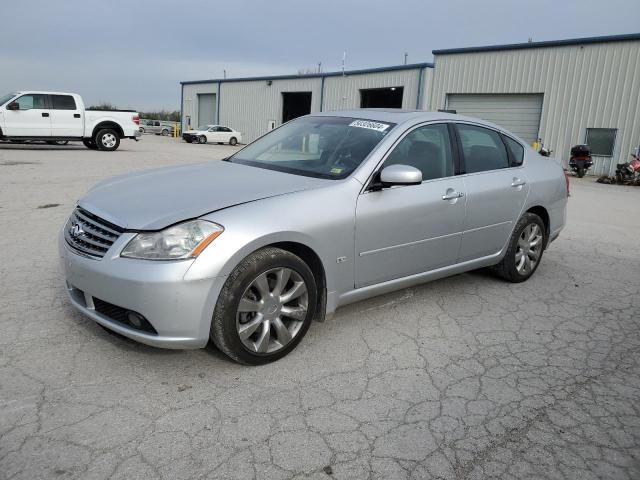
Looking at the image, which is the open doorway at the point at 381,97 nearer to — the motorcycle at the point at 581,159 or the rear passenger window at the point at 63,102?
the motorcycle at the point at 581,159

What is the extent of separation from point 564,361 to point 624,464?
3.63ft

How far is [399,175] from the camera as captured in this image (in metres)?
3.50

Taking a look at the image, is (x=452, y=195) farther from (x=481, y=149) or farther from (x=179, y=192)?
(x=179, y=192)

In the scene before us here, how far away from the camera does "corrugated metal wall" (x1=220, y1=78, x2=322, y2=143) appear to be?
36281 mm

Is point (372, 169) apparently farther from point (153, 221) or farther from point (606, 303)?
point (606, 303)

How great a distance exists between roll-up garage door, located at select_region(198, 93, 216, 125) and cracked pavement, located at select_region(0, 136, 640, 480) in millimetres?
39675

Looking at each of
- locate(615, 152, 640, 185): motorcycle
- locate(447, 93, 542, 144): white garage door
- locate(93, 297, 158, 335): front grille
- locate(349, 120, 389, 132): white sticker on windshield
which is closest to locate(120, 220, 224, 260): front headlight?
locate(93, 297, 158, 335): front grille

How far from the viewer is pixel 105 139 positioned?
63.5 feet

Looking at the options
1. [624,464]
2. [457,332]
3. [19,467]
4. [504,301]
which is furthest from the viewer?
[504,301]

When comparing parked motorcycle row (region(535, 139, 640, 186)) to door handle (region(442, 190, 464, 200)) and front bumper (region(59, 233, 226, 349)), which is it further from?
front bumper (region(59, 233, 226, 349))

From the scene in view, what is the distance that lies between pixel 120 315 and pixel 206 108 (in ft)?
140

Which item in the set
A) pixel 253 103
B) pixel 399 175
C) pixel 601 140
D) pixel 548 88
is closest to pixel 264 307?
pixel 399 175

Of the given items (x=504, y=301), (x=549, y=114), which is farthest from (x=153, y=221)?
(x=549, y=114)

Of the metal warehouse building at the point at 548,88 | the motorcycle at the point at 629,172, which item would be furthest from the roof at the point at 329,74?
the motorcycle at the point at 629,172
